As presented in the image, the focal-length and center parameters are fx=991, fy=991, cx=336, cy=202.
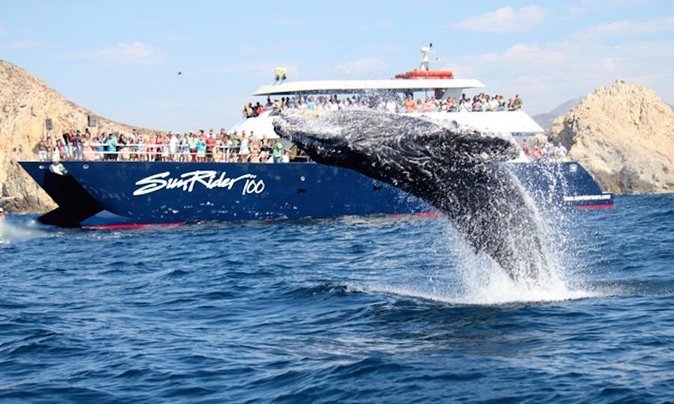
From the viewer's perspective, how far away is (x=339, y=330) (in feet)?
33.2

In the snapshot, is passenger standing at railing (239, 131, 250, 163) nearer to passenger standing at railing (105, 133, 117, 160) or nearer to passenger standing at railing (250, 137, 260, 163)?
passenger standing at railing (250, 137, 260, 163)

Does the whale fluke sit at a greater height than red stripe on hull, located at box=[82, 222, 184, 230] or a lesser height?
greater

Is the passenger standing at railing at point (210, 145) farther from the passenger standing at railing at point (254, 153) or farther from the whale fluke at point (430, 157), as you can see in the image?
the whale fluke at point (430, 157)

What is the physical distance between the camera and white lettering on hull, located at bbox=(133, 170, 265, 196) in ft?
96.4

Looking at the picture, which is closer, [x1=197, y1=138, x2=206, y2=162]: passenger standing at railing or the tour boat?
the tour boat

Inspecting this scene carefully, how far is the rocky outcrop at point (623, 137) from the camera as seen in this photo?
57031mm

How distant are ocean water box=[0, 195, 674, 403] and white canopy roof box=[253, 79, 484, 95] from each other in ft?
58.1

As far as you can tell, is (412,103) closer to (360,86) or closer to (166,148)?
(360,86)

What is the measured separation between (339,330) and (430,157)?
2306 mm

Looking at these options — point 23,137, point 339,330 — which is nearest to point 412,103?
point 339,330

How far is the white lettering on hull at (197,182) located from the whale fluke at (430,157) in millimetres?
20456

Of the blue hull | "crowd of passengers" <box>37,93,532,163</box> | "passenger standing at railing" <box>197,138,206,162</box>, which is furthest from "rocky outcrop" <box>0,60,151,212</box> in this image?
the blue hull

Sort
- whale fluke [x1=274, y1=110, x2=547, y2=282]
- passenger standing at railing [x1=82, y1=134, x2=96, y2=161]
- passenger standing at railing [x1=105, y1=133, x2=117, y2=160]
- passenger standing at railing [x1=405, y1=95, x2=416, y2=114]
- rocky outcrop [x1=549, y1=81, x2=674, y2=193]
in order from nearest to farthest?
whale fluke [x1=274, y1=110, x2=547, y2=282]
passenger standing at railing [x1=82, y1=134, x2=96, y2=161]
passenger standing at railing [x1=105, y1=133, x2=117, y2=160]
passenger standing at railing [x1=405, y1=95, x2=416, y2=114]
rocky outcrop [x1=549, y1=81, x2=674, y2=193]

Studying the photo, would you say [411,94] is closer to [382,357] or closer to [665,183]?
[665,183]
